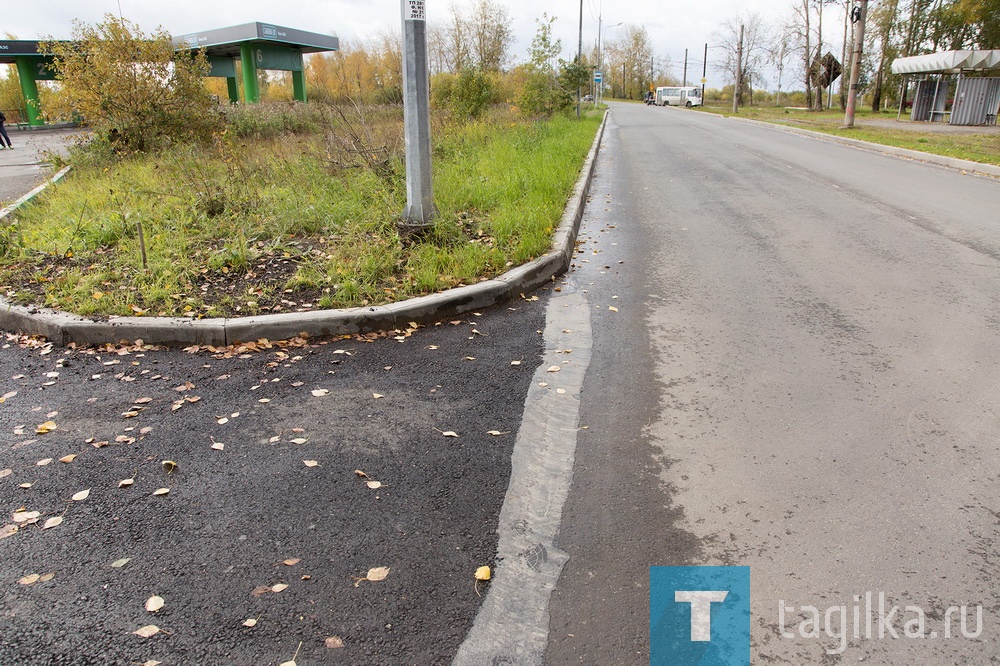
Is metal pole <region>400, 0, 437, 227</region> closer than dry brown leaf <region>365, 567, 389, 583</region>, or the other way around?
dry brown leaf <region>365, 567, 389, 583</region>

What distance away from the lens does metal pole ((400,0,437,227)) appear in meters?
6.01

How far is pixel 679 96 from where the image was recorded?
78.1 metres

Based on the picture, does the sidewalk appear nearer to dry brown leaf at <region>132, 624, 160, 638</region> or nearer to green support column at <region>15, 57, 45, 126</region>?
dry brown leaf at <region>132, 624, 160, 638</region>

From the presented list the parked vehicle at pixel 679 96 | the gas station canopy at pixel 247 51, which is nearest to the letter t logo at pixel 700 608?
the gas station canopy at pixel 247 51

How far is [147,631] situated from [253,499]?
810mm

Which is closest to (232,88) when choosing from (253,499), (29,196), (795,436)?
(29,196)

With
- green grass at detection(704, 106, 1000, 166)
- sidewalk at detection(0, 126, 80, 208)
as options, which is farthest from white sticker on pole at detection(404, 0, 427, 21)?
green grass at detection(704, 106, 1000, 166)

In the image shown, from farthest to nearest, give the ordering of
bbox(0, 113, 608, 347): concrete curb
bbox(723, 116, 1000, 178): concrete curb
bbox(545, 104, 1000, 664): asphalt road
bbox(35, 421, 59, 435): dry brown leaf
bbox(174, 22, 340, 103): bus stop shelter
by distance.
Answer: bbox(174, 22, 340, 103): bus stop shelter < bbox(723, 116, 1000, 178): concrete curb < bbox(0, 113, 608, 347): concrete curb < bbox(35, 421, 59, 435): dry brown leaf < bbox(545, 104, 1000, 664): asphalt road

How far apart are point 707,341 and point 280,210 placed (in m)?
5.30

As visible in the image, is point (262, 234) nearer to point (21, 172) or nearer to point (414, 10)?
point (414, 10)

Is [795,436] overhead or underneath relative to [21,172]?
underneath

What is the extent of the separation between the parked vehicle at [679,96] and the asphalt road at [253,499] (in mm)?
78140

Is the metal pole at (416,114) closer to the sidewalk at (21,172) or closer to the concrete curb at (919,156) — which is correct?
the sidewalk at (21,172)

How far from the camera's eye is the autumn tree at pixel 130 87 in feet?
40.2
